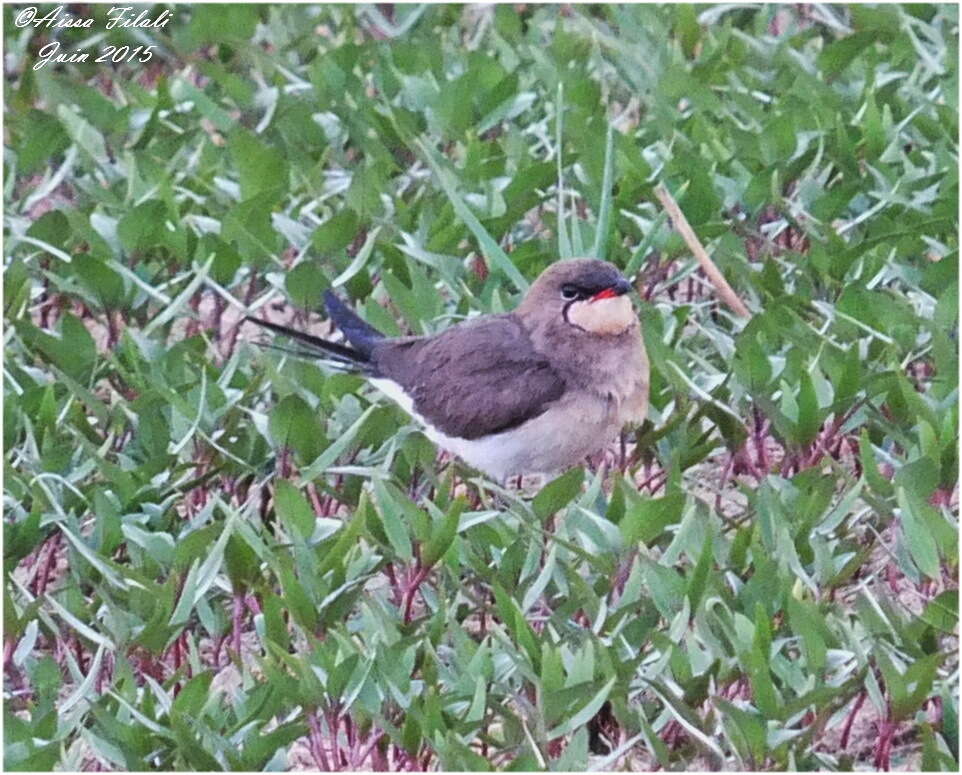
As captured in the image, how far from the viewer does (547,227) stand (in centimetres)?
514

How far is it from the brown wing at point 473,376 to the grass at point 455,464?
0.40ft

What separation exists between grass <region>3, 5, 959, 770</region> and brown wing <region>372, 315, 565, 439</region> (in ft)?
0.40

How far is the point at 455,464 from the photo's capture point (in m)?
4.29

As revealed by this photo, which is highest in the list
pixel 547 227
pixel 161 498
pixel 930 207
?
pixel 161 498

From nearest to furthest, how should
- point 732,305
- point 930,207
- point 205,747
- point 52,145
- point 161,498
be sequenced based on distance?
point 205,747
point 161,498
point 732,305
point 930,207
point 52,145

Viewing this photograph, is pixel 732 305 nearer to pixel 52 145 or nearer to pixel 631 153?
pixel 631 153

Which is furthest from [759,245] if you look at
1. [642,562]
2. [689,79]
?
[642,562]

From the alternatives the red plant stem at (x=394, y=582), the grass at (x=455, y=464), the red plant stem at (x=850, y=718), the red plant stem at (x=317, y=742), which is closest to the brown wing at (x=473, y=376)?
the grass at (x=455, y=464)

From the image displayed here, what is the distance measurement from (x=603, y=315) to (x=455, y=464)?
0.48 metres

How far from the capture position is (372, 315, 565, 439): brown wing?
4297mm

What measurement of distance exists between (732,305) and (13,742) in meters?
2.16

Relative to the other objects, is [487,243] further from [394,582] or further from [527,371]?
[394,582]

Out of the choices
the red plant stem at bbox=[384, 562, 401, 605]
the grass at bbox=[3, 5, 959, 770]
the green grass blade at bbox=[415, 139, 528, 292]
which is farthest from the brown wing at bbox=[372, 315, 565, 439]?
the red plant stem at bbox=[384, 562, 401, 605]

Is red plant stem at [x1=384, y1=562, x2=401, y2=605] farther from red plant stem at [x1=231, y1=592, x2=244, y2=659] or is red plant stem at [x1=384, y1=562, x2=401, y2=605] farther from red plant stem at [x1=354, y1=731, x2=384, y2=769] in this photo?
red plant stem at [x1=354, y1=731, x2=384, y2=769]
